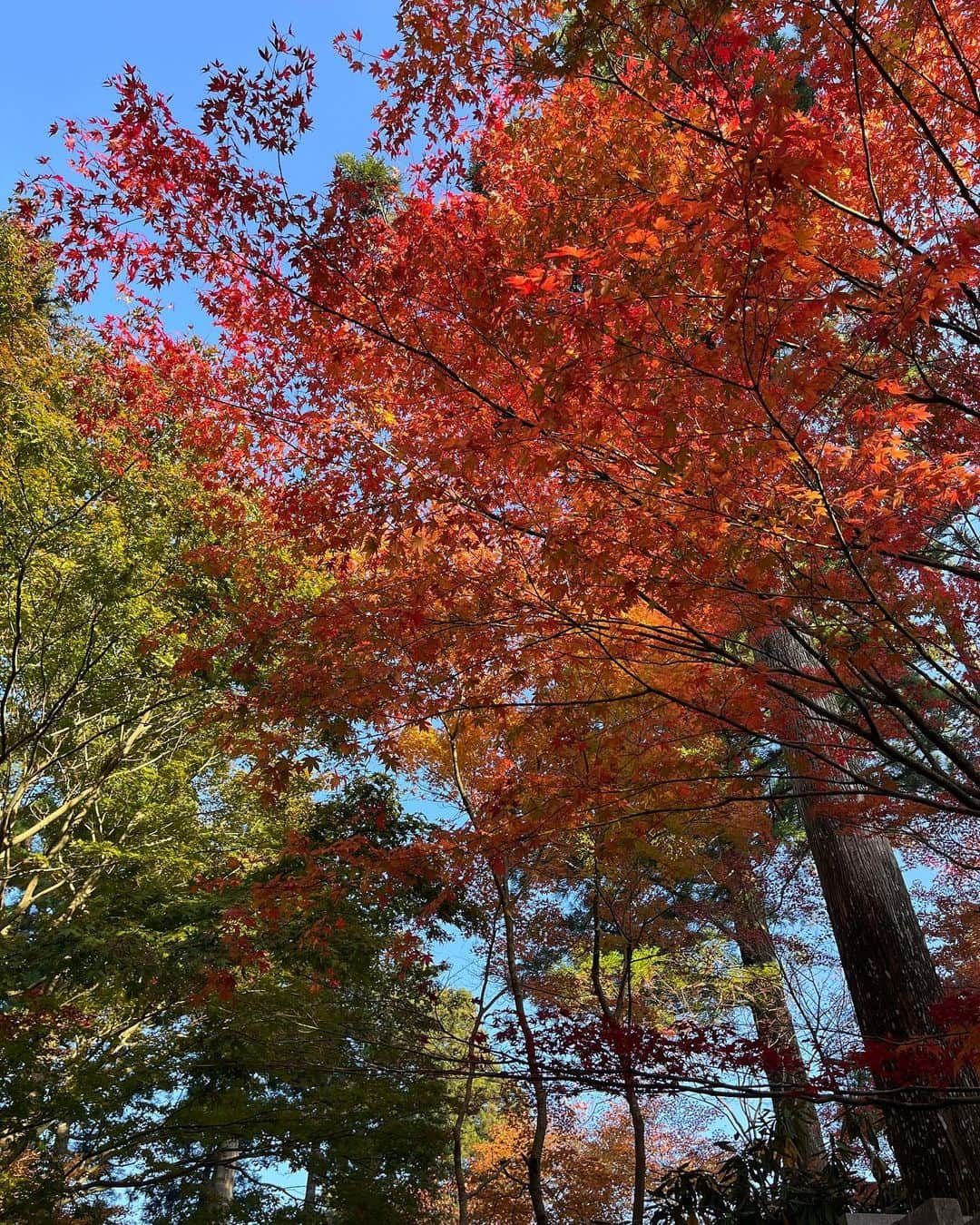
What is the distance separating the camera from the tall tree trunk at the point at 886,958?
6.04m

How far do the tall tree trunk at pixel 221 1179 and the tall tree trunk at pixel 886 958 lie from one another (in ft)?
18.2

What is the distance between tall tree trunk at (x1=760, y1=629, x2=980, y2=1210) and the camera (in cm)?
604

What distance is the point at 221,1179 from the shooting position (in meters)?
10.5

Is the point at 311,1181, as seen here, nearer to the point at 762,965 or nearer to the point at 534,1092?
the point at 534,1092

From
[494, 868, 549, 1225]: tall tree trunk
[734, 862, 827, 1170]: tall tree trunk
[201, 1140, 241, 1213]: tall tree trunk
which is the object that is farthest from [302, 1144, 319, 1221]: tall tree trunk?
[734, 862, 827, 1170]: tall tree trunk

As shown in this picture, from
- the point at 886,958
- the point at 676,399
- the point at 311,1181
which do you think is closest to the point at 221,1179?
the point at 311,1181

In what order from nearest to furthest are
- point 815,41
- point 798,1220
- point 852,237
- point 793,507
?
1. point 815,41
2. point 793,507
3. point 852,237
4. point 798,1220

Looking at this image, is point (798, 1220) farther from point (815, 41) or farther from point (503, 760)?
point (815, 41)

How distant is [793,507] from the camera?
4.07 metres

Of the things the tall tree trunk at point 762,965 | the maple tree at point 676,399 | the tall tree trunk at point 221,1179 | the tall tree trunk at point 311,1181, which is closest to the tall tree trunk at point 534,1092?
the maple tree at point 676,399

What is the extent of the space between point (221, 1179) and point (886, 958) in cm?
874

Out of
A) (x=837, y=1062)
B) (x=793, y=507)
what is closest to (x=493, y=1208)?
(x=837, y=1062)

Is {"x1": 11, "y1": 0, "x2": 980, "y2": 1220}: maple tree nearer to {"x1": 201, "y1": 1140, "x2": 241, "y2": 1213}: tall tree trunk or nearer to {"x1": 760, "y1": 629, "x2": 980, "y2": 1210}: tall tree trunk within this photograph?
{"x1": 760, "y1": 629, "x2": 980, "y2": 1210}: tall tree trunk

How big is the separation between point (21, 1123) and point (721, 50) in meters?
9.20
